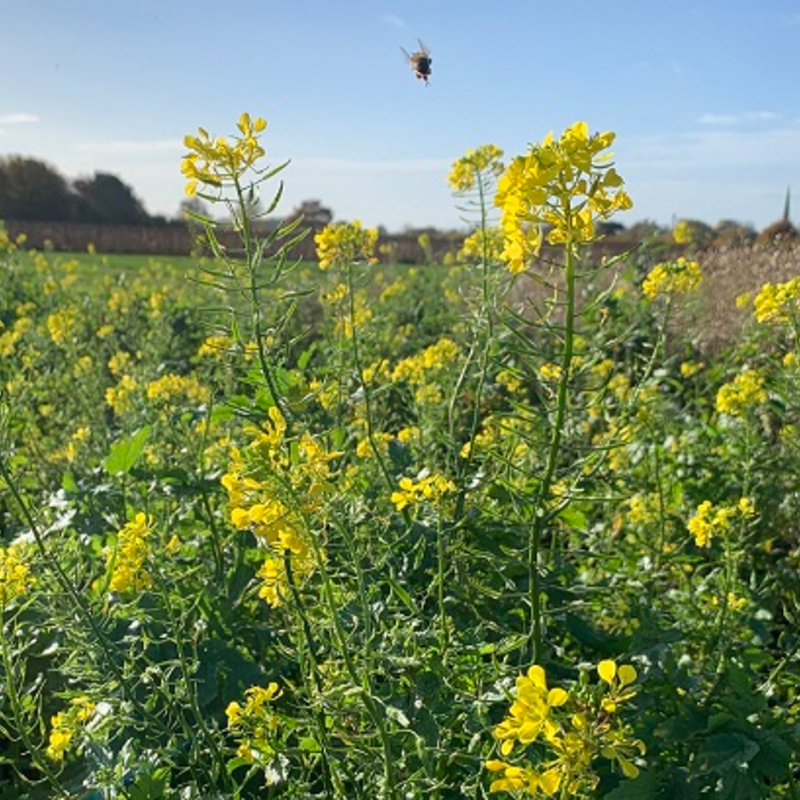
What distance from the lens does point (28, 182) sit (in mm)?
33562

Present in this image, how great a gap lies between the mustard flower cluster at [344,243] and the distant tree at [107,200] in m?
33.0

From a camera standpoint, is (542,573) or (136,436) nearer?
(542,573)

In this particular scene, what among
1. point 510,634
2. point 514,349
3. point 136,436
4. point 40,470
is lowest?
point 40,470

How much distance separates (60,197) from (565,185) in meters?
35.4

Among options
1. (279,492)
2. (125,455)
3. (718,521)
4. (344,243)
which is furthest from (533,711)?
(344,243)

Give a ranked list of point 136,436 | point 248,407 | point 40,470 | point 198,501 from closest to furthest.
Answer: point 248,407 → point 136,436 → point 198,501 → point 40,470

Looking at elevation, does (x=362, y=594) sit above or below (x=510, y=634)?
above

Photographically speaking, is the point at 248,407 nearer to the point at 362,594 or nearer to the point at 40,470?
the point at 362,594

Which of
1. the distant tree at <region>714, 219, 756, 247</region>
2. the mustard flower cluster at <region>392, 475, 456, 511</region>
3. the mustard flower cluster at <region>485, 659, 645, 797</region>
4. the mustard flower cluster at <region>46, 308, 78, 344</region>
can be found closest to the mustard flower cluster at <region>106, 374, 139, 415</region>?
the mustard flower cluster at <region>46, 308, 78, 344</region>

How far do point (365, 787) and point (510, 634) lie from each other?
1.24 feet

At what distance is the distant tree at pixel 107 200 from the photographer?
34906 mm

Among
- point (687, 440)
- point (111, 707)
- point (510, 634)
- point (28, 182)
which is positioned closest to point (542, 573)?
point (510, 634)

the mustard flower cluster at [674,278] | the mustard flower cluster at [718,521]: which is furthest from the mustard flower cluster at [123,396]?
the mustard flower cluster at [718,521]

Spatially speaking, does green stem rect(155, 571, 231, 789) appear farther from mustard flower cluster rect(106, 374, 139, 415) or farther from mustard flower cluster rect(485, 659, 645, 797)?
mustard flower cluster rect(106, 374, 139, 415)
